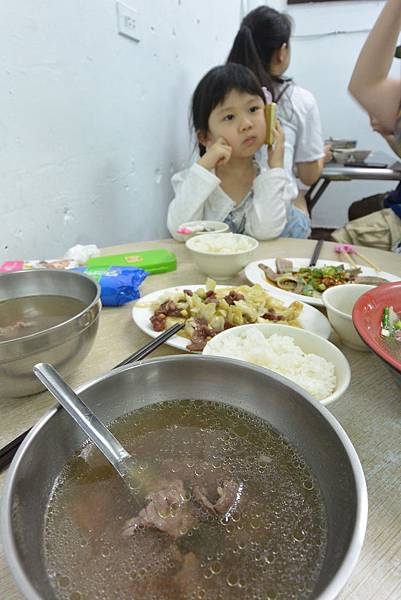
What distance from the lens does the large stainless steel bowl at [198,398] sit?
1.01 ft

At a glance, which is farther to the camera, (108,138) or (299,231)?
(299,231)

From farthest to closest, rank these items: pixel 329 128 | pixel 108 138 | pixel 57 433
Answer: pixel 329 128 → pixel 108 138 → pixel 57 433

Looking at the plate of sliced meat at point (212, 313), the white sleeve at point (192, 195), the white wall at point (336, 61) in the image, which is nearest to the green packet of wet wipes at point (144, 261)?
the plate of sliced meat at point (212, 313)

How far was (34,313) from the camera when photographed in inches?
30.4

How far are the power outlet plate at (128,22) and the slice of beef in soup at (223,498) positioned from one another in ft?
6.70

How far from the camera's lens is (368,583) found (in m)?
0.39

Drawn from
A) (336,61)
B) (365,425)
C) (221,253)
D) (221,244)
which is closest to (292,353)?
(365,425)

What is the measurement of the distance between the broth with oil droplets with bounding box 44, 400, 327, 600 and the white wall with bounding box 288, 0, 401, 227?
429 cm

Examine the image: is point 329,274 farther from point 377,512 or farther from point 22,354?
point 22,354

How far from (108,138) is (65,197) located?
440 millimetres

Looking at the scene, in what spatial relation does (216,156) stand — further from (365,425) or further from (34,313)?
(365,425)

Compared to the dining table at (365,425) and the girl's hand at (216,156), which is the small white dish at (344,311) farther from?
the girl's hand at (216,156)

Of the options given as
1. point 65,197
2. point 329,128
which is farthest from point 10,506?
point 329,128

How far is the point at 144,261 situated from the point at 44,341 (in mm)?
721
